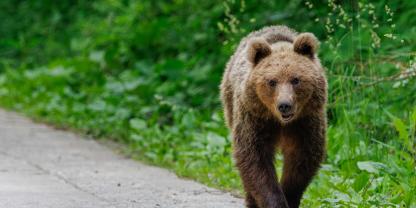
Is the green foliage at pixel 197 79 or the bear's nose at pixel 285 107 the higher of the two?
the green foliage at pixel 197 79

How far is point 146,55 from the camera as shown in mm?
12898

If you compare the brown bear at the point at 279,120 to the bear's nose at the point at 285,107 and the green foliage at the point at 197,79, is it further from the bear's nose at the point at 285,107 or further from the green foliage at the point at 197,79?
the green foliage at the point at 197,79

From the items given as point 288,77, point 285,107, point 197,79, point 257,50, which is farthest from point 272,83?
point 197,79

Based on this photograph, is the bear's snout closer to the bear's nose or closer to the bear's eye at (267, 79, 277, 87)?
the bear's nose

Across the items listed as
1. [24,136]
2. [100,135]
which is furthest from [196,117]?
[24,136]

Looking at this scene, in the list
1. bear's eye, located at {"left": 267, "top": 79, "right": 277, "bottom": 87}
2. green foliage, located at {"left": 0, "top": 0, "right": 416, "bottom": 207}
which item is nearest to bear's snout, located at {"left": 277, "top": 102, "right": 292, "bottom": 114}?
bear's eye, located at {"left": 267, "top": 79, "right": 277, "bottom": 87}

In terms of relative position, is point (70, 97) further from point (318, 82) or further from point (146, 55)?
point (318, 82)

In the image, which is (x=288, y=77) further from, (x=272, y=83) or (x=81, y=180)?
(x=81, y=180)

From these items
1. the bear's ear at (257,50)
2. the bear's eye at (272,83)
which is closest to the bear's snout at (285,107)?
the bear's eye at (272,83)

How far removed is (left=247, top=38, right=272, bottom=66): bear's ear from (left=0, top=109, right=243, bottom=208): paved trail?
1141 millimetres

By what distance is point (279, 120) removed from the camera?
222 inches

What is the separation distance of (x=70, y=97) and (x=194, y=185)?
607 centimetres

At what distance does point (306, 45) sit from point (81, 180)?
2.57 meters

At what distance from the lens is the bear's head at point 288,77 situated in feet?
17.9
